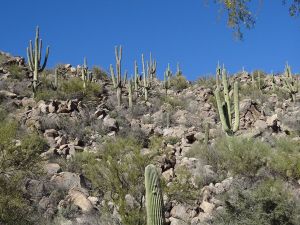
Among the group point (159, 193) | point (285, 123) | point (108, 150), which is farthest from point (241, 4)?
point (285, 123)

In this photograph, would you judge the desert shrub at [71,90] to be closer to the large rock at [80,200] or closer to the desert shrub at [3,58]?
the desert shrub at [3,58]

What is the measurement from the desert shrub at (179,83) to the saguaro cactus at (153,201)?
75.1ft

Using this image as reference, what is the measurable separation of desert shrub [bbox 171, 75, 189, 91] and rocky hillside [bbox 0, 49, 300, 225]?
20.8 ft

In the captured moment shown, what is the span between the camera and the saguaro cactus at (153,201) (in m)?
9.69

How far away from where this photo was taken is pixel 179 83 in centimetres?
3338

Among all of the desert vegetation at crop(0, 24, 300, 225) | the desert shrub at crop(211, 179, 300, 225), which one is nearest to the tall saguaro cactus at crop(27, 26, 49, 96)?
the desert vegetation at crop(0, 24, 300, 225)

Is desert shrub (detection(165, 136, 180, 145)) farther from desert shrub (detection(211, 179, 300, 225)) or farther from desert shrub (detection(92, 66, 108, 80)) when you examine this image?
desert shrub (detection(92, 66, 108, 80))

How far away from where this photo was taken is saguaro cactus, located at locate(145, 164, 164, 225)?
969cm

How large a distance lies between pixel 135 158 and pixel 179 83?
20.9m

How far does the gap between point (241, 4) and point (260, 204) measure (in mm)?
4841

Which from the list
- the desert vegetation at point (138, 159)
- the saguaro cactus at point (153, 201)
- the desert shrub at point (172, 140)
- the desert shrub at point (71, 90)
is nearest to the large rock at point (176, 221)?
the desert vegetation at point (138, 159)

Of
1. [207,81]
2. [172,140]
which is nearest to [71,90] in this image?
[172,140]

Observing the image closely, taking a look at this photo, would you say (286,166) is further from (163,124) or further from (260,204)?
(163,124)

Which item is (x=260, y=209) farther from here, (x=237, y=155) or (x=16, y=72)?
(x=16, y=72)
